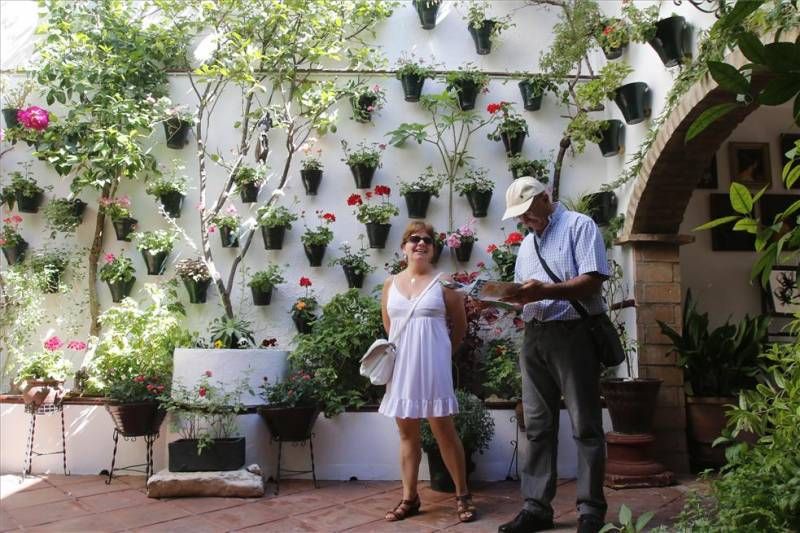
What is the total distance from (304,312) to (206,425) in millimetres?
1227

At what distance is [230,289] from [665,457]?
3381 mm

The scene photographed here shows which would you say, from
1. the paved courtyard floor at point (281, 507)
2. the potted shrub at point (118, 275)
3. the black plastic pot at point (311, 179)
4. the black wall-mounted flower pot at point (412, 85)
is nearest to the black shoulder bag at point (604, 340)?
the paved courtyard floor at point (281, 507)

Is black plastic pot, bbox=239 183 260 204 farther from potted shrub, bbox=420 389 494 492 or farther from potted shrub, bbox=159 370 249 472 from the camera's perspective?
potted shrub, bbox=420 389 494 492

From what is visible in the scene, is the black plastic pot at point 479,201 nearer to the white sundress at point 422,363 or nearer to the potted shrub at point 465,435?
the potted shrub at point 465,435

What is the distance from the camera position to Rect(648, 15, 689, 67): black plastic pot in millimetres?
4203

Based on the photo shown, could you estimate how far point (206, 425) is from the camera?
4.16 meters

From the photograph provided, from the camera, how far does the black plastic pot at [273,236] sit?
517 cm

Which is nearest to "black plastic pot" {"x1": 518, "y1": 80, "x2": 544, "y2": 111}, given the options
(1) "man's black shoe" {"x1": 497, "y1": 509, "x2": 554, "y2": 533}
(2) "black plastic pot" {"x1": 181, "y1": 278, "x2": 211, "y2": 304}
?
(2) "black plastic pot" {"x1": 181, "y1": 278, "x2": 211, "y2": 304}

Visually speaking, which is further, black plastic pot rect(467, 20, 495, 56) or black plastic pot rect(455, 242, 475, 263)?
black plastic pot rect(467, 20, 495, 56)

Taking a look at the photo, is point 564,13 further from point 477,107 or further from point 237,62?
point 237,62

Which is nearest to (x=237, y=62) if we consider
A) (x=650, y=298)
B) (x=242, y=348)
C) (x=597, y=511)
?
(x=242, y=348)

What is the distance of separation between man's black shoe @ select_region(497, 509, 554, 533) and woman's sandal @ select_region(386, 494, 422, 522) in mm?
564

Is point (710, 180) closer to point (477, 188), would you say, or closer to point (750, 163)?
point (750, 163)

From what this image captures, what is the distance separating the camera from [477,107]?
5.51 m
